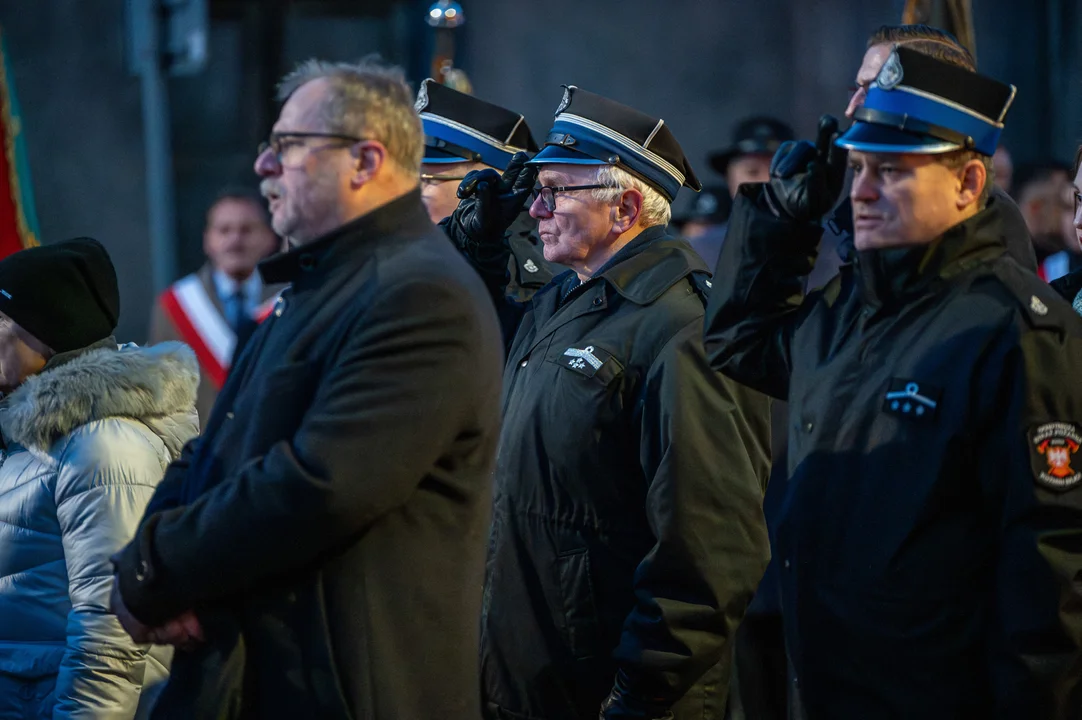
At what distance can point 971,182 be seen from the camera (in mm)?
3408

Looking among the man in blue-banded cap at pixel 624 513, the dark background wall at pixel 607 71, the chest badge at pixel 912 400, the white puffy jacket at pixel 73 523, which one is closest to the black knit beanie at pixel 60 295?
the white puffy jacket at pixel 73 523

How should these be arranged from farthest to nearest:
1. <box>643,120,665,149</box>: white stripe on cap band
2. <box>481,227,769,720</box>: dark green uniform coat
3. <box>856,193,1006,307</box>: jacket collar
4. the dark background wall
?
the dark background wall, <box>643,120,665,149</box>: white stripe on cap band, <box>481,227,769,720</box>: dark green uniform coat, <box>856,193,1006,307</box>: jacket collar

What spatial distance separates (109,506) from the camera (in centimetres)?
384

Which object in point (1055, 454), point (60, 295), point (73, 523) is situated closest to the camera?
point (1055, 454)

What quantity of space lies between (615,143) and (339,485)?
2059mm

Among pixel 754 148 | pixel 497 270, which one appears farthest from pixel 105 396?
pixel 754 148

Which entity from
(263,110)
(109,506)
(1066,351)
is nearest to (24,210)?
(263,110)

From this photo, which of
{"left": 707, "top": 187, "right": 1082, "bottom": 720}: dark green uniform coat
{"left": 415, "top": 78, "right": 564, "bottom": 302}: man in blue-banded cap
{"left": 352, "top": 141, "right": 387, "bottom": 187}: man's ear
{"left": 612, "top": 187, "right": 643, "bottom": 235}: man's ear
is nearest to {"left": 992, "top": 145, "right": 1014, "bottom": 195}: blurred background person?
{"left": 415, "top": 78, "right": 564, "bottom": 302}: man in blue-banded cap

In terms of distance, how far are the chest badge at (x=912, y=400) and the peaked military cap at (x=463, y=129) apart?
2765 millimetres

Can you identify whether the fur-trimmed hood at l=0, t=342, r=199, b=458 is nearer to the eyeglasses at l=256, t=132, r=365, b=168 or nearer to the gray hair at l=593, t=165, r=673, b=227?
the eyeglasses at l=256, t=132, r=365, b=168

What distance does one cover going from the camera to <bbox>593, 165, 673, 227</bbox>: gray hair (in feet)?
15.1

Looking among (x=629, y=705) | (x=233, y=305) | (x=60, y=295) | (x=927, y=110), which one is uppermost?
(x=927, y=110)

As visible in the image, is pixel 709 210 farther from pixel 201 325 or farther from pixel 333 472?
pixel 333 472

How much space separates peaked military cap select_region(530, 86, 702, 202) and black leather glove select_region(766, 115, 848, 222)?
96cm
